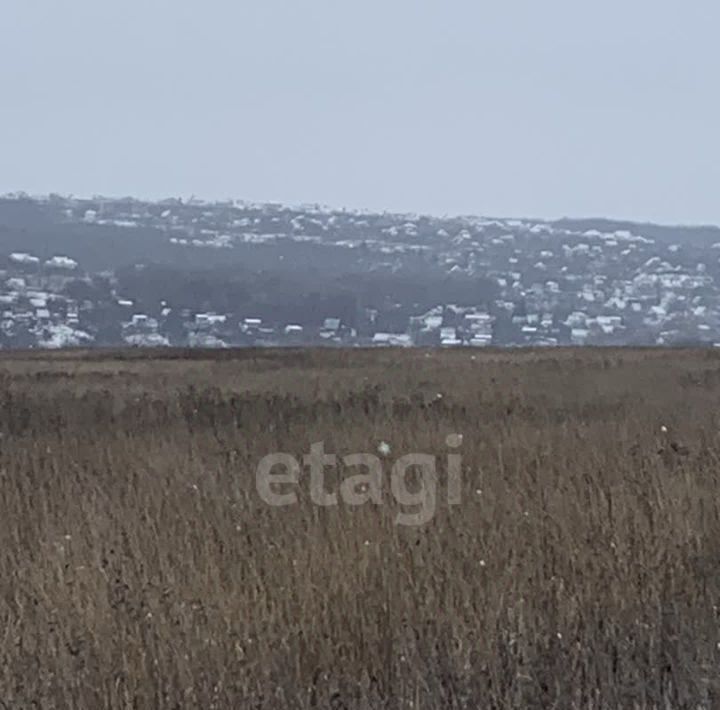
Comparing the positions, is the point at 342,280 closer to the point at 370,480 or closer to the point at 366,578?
the point at 370,480

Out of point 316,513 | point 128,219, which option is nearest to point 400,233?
point 128,219

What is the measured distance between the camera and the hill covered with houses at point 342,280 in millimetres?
52125

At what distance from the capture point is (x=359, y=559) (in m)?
6.43

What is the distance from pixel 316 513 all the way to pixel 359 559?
925 millimetres

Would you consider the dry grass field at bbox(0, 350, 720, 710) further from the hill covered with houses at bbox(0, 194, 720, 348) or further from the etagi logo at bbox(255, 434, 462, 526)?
the hill covered with houses at bbox(0, 194, 720, 348)

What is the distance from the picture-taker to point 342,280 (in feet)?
233

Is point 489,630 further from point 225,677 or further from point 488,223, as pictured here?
point 488,223

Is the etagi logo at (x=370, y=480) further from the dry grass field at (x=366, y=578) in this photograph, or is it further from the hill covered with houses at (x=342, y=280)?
the hill covered with houses at (x=342, y=280)

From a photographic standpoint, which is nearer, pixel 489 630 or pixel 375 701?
pixel 375 701

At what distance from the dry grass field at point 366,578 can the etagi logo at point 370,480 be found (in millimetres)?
90

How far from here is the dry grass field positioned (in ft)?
17.2

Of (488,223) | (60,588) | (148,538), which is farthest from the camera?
(488,223)

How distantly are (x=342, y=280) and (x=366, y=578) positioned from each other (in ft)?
213

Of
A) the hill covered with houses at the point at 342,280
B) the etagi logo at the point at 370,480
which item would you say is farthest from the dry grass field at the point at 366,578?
the hill covered with houses at the point at 342,280
